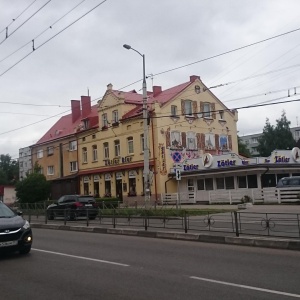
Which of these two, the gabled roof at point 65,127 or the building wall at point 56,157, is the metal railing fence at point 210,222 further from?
Result: the building wall at point 56,157

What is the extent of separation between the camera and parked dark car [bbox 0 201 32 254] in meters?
10.8

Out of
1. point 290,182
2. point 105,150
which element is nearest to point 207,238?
point 290,182

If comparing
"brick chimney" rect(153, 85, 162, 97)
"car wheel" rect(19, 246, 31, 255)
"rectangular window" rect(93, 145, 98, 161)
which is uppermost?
"brick chimney" rect(153, 85, 162, 97)

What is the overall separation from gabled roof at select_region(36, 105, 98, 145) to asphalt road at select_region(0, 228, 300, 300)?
4017 cm

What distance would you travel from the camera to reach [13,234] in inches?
430

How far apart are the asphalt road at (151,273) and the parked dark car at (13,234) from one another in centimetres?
33

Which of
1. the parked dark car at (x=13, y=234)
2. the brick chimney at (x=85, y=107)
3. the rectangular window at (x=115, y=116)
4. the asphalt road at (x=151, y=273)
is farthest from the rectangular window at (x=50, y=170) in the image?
the parked dark car at (x=13, y=234)

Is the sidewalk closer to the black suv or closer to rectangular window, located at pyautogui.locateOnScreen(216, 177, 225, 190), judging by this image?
the black suv

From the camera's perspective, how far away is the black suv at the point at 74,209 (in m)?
21.0

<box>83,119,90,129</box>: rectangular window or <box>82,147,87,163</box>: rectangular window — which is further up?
<box>83,119,90,129</box>: rectangular window

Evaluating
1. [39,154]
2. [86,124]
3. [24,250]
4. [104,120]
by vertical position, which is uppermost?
[86,124]

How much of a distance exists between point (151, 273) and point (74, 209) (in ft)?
45.5

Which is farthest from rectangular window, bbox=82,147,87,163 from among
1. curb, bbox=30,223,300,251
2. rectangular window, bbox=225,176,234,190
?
curb, bbox=30,223,300,251

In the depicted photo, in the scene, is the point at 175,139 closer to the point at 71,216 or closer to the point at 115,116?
the point at 115,116
